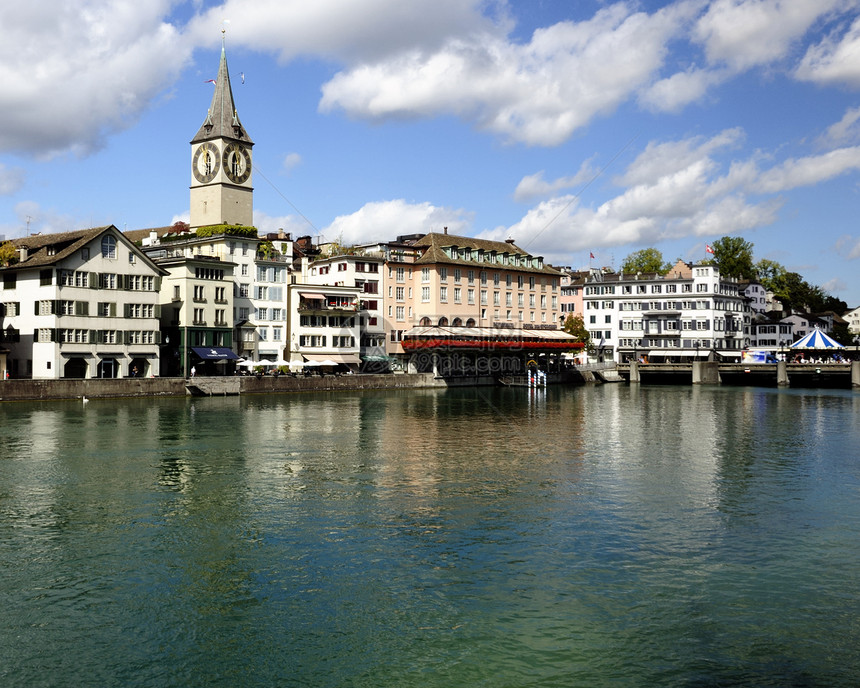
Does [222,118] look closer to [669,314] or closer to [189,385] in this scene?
[189,385]

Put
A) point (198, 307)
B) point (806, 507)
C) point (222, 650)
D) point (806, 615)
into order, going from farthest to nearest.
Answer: point (198, 307) → point (806, 507) → point (806, 615) → point (222, 650)

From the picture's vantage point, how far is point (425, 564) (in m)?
23.7

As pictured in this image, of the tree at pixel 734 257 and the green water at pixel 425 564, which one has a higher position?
the tree at pixel 734 257

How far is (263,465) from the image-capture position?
40781 mm

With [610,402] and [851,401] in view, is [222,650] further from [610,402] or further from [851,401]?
[851,401]

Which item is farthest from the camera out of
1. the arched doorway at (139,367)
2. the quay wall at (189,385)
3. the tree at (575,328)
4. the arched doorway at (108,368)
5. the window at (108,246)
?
the tree at (575,328)

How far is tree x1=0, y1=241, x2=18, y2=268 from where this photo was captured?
291ft

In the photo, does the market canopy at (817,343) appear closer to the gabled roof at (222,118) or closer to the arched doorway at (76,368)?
the gabled roof at (222,118)

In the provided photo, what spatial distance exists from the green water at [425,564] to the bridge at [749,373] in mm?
79984

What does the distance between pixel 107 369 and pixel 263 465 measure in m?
51.1

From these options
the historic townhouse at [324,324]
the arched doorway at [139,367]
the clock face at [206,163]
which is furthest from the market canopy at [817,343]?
the arched doorway at [139,367]

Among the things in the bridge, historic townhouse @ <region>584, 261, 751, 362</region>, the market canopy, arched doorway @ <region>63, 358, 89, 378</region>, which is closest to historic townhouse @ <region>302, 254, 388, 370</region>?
arched doorway @ <region>63, 358, 89, 378</region>

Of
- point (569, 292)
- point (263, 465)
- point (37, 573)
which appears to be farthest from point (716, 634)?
point (569, 292)

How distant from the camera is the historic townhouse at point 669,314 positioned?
150m
